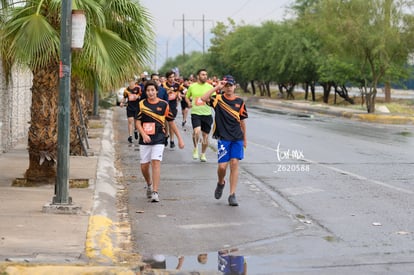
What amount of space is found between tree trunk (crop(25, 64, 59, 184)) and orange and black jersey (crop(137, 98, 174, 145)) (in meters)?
1.73

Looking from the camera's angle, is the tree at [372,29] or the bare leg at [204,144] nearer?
the bare leg at [204,144]

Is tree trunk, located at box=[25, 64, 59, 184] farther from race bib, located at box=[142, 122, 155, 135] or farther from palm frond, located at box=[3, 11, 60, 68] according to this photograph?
race bib, located at box=[142, 122, 155, 135]

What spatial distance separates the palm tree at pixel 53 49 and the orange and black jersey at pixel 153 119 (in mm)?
857

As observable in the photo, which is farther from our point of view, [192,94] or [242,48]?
[242,48]

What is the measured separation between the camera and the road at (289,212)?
7.74 metres

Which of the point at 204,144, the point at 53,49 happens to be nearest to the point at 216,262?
the point at 53,49

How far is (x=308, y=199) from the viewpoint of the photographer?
11.5 metres

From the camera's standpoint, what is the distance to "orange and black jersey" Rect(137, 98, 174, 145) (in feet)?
36.2

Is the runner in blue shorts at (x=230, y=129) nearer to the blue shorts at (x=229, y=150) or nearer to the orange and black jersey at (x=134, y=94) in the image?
the blue shorts at (x=229, y=150)

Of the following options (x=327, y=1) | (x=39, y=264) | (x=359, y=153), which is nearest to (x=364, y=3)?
(x=327, y=1)

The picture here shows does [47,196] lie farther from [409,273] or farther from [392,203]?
[409,273]

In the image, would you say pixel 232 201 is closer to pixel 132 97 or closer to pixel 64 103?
pixel 64 103

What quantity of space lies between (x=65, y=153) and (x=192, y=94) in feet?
22.3

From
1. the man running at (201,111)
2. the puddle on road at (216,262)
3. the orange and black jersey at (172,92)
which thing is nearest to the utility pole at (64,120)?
the puddle on road at (216,262)
